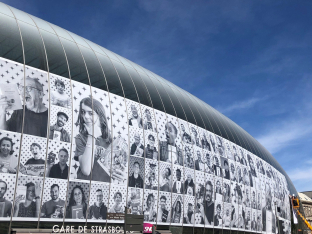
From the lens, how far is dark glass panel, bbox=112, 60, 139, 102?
28.5 metres

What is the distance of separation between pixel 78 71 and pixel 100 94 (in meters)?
2.47

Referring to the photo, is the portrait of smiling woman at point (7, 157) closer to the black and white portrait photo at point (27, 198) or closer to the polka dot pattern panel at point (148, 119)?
the black and white portrait photo at point (27, 198)

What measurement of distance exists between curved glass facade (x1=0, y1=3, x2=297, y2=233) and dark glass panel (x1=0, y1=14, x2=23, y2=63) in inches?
3.0

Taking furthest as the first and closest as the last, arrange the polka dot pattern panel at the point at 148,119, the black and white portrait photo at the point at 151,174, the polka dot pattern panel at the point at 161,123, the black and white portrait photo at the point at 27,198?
the polka dot pattern panel at the point at 161,123 < the polka dot pattern panel at the point at 148,119 < the black and white portrait photo at the point at 151,174 < the black and white portrait photo at the point at 27,198

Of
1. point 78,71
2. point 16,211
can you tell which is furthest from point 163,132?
point 16,211

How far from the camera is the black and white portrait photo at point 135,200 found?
25.2 m

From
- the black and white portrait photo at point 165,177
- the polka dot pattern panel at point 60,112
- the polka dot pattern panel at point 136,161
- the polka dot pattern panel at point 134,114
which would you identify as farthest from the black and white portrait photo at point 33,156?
the black and white portrait photo at point 165,177

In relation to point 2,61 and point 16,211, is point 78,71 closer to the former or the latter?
point 2,61

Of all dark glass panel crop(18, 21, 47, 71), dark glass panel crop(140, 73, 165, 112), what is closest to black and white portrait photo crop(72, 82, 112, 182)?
dark glass panel crop(18, 21, 47, 71)

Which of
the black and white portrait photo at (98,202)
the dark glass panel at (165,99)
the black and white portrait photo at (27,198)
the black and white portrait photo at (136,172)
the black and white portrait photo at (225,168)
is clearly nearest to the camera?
the black and white portrait photo at (27,198)

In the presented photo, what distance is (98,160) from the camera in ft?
77.3

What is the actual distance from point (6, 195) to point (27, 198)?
1.26 m

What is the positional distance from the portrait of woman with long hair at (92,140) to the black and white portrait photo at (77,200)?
24.8 inches

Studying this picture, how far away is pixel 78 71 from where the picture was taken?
25000 mm
